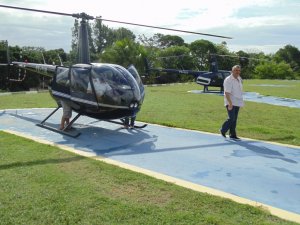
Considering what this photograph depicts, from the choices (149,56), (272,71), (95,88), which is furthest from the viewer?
(272,71)

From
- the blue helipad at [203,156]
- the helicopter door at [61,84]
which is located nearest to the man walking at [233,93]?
the blue helipad at [203,156]

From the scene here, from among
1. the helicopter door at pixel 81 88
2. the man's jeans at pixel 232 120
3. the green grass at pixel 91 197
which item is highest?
the helicopter door at pixel 81 88

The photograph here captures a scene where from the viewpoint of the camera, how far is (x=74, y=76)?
8805mm

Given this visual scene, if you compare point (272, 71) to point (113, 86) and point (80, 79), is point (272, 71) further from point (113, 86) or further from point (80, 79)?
point (113, 86)

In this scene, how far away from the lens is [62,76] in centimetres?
935

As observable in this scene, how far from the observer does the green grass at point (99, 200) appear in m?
3.89

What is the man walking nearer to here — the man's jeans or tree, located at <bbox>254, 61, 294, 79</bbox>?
the man's jeans

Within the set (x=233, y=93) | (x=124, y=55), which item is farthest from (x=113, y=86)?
(x=124, y=55)

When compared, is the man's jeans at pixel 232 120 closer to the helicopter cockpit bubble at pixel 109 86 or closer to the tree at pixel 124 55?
the helicopter cockpit bubble at pixel 109 86

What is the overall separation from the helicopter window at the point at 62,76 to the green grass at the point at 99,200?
353 cm

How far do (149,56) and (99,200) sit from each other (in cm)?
3339

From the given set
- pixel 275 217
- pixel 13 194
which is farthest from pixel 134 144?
pixel 275 217

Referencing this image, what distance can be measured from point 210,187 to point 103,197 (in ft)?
4.90

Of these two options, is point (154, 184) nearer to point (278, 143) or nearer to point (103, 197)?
point (103, 197)
